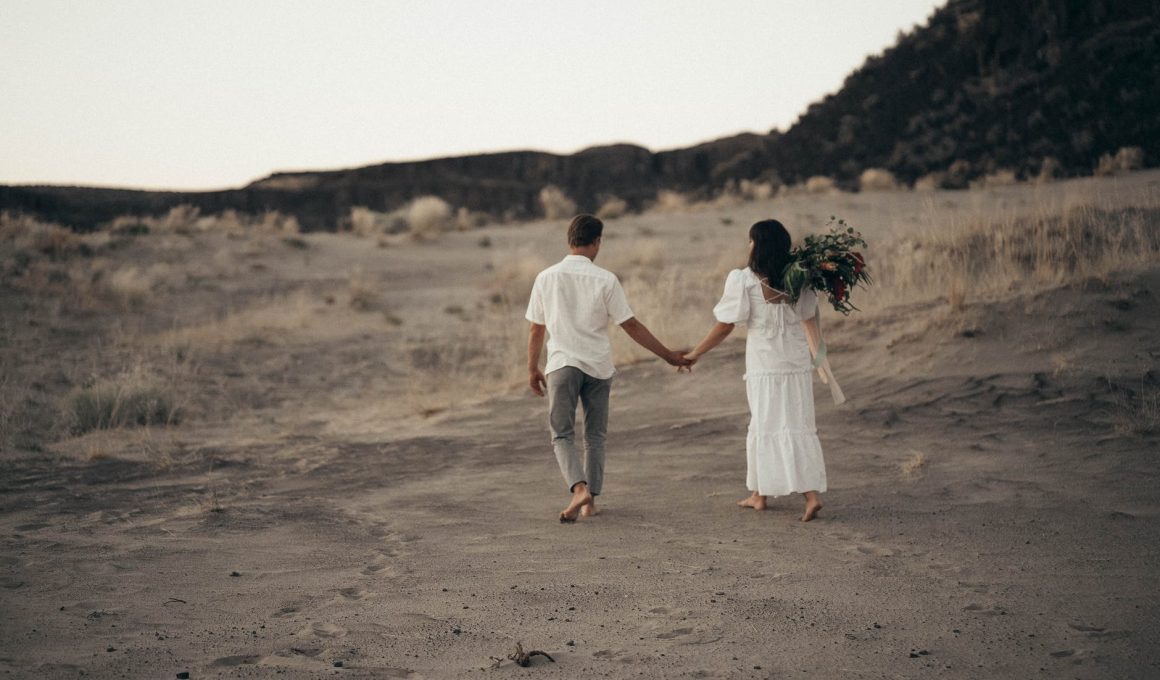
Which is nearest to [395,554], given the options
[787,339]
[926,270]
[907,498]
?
[787,339]

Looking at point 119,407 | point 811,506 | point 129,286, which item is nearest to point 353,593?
point 811,506

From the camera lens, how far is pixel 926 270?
12047 mm

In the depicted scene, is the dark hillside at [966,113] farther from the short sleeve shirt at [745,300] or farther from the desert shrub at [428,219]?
the short sleeve shirt at [745,300]

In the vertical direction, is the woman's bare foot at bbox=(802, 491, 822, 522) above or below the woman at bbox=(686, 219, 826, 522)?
below

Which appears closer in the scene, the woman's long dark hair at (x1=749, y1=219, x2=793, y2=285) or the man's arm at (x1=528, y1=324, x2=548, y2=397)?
the woman's long dark hair at (x1=749, y1=219, x2=793, y2=285)

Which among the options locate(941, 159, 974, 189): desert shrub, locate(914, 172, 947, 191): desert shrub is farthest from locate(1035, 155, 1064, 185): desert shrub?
locate(914, 172, 947, 191): desert shrub

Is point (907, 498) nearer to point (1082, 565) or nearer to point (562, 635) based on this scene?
point (1082, 565)

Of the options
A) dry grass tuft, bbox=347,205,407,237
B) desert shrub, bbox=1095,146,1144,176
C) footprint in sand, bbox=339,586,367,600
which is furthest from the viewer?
dry grass tuft, bbox=347,205,407,237

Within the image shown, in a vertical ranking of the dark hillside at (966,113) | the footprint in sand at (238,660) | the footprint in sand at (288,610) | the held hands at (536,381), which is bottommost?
the footprint in sand at (288,610)

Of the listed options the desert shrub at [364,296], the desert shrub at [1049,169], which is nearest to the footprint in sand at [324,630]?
the desert shrub at [364,296]

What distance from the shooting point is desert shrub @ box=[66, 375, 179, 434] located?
36.4 feet

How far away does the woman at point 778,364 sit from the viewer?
611 cm

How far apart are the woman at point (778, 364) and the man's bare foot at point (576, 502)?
1122mm

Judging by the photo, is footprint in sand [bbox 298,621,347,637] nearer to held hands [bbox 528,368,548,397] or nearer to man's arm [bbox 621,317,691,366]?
held hands [bbox 528,368,548,397]
